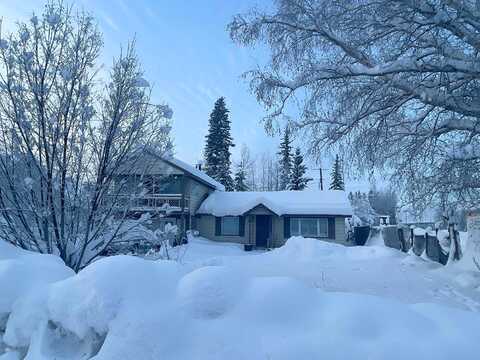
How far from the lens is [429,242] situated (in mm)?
14609

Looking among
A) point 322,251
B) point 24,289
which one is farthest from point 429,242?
point 24,289

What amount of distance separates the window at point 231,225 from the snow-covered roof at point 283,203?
0.74 meters

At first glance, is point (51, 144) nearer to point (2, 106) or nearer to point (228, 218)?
point (2, 106)

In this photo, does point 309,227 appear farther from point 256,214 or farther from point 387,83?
point 387,83

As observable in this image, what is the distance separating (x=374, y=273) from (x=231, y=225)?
14.6 metres

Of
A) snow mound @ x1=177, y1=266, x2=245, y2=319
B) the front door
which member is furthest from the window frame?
snow mound @ x1=177, y1=266, x2=245, y2=319

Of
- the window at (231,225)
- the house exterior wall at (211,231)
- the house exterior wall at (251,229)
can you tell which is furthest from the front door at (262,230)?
the window at (231,225)

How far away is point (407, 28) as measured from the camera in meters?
7.50

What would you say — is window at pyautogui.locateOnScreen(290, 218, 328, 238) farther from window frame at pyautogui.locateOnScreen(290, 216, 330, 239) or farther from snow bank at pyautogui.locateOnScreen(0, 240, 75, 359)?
snow bank at pyautogui.locateOnScreen(0, 240, 75, 359)

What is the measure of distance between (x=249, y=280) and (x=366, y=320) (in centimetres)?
93

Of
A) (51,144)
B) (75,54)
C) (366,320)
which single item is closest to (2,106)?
(51,144)

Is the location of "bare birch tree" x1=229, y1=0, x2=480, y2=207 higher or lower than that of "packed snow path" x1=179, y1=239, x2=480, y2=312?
higher

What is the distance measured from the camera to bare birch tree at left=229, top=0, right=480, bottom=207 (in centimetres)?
715

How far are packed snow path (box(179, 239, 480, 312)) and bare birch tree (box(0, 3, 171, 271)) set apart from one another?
3213 millimetres
